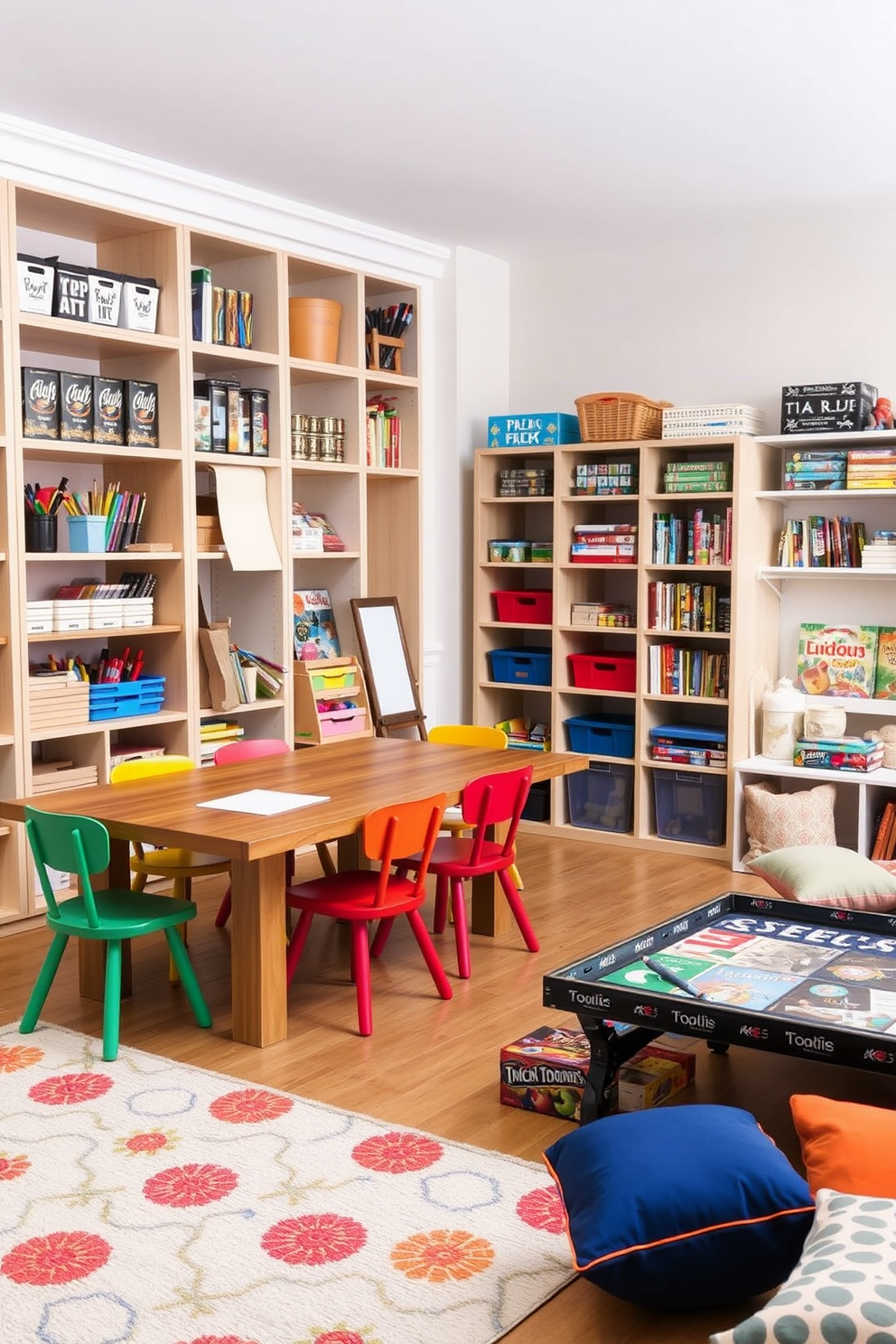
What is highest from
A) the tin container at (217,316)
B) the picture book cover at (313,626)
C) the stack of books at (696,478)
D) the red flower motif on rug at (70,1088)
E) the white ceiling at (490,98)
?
the white ceiling at (490,98)

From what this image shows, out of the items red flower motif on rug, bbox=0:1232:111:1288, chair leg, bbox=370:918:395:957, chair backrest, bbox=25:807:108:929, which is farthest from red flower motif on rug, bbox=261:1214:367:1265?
chair leg, bbox=370:918:395:957

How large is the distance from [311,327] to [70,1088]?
12.1 feet

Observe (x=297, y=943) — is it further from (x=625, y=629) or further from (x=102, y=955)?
(x=625, y=629)

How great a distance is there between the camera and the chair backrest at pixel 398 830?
3676mm

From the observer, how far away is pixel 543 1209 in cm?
273

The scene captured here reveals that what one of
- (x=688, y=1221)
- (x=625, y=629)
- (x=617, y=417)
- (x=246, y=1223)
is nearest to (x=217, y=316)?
(x=617, y=417)

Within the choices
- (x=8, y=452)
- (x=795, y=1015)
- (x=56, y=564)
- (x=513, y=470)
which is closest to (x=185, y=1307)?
(x=795, y=1015)

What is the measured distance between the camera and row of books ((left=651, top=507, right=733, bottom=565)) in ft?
19.3

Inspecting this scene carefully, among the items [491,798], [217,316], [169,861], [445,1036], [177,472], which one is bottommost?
[445,1036]

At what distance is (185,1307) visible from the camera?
2.37 meters

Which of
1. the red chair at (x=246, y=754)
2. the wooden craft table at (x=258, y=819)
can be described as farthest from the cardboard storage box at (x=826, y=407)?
the red chair at (x=246, y=754)

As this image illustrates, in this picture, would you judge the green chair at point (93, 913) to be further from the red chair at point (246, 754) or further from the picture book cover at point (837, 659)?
the picture book cover at point (837, 659)

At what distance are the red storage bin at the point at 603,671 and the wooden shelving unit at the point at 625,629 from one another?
3 centimetres

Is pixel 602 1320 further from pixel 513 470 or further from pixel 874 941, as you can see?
pixel 513 470
